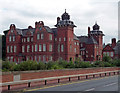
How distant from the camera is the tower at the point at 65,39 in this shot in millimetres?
74250

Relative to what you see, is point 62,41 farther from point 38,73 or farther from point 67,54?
point 38,73

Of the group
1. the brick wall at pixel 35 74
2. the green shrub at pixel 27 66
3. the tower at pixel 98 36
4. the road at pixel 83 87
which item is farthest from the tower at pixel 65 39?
the road at pixel 83 87

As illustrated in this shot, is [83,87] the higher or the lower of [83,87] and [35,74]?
the lower

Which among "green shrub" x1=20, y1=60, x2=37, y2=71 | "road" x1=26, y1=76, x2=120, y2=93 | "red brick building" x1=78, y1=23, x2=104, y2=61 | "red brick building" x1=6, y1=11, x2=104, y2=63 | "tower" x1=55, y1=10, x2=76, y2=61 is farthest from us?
"red brick building" x1=78, y1=23, x2=104, y2=61

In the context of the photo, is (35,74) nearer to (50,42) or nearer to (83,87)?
(83,87)

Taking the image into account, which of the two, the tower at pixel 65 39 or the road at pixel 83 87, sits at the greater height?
the tower at pixel 65 39

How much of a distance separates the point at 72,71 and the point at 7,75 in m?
11.1

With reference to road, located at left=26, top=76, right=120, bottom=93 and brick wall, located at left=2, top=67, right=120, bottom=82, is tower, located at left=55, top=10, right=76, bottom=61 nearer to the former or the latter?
brick wall, located at left=2, top=67, right=120, bottom=82

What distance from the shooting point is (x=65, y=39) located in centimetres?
7469

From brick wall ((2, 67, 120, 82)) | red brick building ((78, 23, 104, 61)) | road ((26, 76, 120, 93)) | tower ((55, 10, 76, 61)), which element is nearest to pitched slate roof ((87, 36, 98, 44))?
red brick building ((78, 23, 104, 61))

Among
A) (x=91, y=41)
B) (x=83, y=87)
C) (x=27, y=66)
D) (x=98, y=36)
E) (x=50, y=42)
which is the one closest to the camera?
(x=83, y=87)

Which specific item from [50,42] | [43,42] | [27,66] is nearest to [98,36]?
[50,42]

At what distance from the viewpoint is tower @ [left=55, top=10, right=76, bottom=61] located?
74250 millimetres

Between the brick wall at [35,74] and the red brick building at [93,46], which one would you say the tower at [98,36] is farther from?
the brick wall at [35,74]
